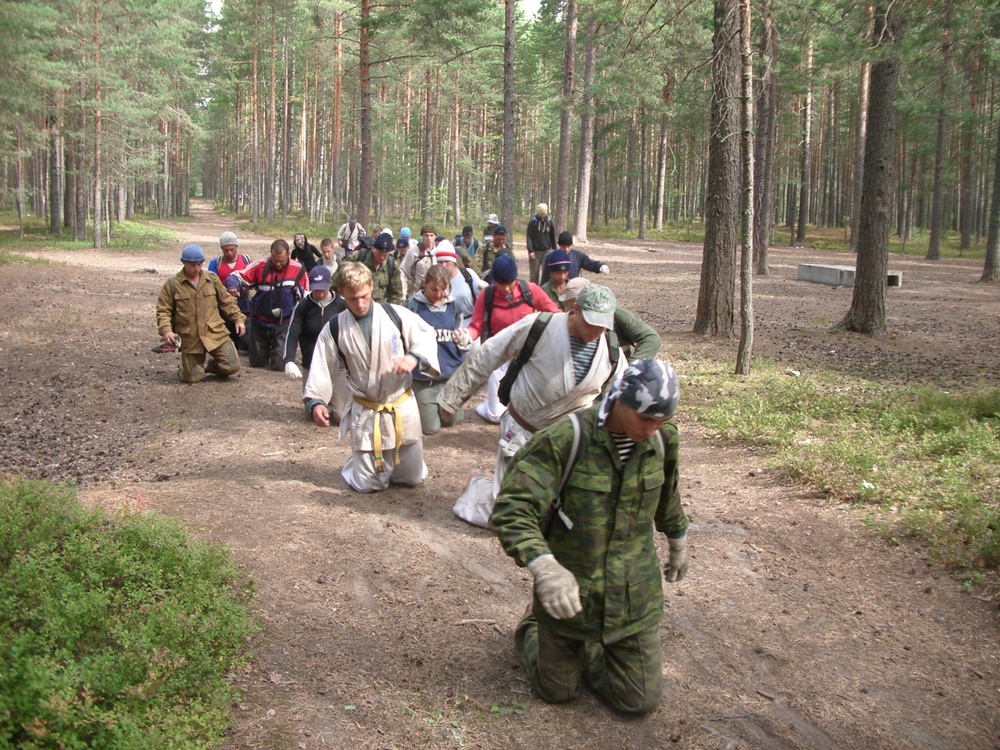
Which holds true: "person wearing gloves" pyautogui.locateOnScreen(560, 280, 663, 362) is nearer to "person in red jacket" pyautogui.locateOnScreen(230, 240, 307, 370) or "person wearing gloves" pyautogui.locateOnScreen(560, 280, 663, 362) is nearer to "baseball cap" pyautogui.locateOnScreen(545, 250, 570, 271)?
"baseball cap" pyautogui.locateOnScreen(545, 250, 570, 271)

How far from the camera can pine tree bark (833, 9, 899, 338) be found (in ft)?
43.2

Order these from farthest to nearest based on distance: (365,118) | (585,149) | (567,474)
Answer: (585,149) < (365,118) < (567,474)

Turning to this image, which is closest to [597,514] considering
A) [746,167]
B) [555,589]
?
[555,589]

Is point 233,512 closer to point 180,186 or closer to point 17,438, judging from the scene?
point 17,438

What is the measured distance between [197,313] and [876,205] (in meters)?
10.3

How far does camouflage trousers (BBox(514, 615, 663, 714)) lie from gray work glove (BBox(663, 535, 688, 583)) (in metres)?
0.31

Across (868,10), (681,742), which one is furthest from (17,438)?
(868,10)

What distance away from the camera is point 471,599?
5.45m

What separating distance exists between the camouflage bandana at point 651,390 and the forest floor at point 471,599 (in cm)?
161

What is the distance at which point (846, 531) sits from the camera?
6.59 metres

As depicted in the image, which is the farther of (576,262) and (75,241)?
(75,241)

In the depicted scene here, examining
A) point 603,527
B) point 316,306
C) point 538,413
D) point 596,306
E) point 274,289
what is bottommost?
point 603,527

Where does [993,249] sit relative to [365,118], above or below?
below

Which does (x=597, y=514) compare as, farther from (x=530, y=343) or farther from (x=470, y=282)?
(x=470, y=282)
